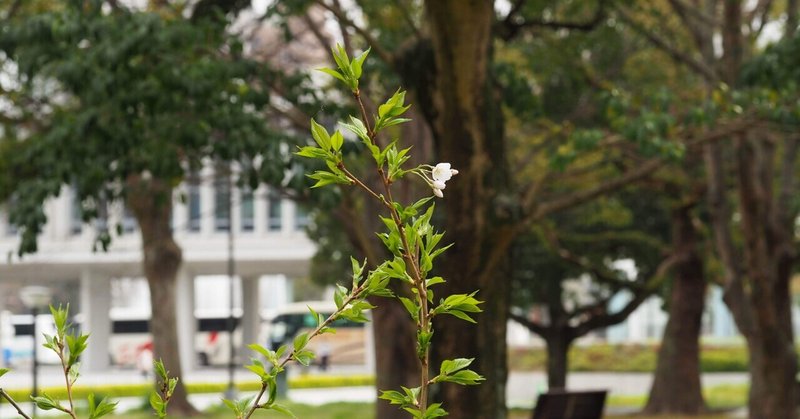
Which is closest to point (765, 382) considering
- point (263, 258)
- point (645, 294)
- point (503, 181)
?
point (503, 181)

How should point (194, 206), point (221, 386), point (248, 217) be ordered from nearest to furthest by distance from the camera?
point (221, 386) < point (248, 217) < point (194, 206)

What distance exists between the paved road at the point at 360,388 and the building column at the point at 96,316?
527 millimetres

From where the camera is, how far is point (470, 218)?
12102 mm

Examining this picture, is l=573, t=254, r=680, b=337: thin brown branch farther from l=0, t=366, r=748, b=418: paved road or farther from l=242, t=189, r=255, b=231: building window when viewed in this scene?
l=242, t=189, r=255, b=231: building window

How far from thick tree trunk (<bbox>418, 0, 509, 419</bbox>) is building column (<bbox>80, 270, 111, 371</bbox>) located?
43029 millimetres

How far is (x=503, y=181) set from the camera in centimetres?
1249

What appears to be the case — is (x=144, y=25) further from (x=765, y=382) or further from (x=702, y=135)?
(x=765, y=382)

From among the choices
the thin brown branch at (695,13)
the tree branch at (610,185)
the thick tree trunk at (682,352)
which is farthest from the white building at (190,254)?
the tree branch at (610,185)

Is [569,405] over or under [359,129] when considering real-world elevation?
under

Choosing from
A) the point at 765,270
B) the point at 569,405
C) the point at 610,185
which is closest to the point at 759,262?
the point at 765,270

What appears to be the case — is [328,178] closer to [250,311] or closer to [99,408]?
[99,408]

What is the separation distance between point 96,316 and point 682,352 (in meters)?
32.4

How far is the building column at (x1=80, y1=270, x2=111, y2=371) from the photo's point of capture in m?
54.6

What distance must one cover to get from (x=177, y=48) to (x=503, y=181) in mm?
3121
